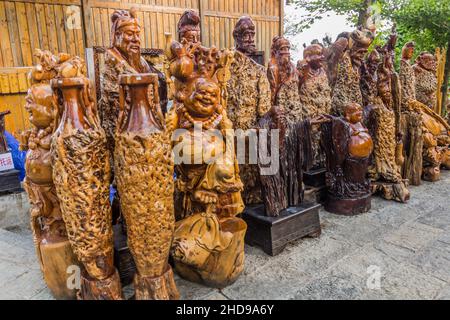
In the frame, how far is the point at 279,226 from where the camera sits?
2.68 meters

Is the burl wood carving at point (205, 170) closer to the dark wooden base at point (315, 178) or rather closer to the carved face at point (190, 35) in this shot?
the carved face at point (190, 35)

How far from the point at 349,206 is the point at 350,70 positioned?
56.3 inches

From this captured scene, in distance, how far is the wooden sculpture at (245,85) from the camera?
2.95m

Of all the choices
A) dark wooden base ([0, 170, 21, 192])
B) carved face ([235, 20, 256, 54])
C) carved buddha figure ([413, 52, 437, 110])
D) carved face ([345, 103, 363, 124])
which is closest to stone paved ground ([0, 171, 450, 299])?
dark wooden base ([0, 170, 21, 192])

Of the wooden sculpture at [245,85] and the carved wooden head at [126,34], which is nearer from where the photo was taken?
the carved wooden head at [126,34]

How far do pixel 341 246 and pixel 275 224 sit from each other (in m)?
0.60

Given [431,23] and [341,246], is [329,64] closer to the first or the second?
[341,246]

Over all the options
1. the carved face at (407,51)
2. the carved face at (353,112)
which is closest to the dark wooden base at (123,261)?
the carved face at (353,112)

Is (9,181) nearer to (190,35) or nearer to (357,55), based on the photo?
(190,35)

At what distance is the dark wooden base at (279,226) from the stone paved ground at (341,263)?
74 millimetres

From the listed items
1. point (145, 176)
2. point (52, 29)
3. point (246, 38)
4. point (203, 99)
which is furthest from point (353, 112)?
point (52, 29)

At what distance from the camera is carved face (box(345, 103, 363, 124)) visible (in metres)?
3.38

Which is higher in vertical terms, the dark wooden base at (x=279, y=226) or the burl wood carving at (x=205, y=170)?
the burl wood carving at (x=205, y=170)

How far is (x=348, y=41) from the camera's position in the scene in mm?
3902
